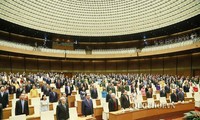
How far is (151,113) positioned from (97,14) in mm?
23179

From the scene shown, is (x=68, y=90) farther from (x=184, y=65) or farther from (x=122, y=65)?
(x=122, y=65)

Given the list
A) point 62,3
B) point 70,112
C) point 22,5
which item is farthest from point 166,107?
point 62,3

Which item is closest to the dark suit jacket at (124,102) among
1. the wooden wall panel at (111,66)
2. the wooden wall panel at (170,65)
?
the wooden wall panel at (170,65)

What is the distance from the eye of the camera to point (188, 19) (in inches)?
860

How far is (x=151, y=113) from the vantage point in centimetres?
926

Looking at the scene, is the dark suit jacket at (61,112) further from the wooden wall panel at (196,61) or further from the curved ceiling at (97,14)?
the wooden wall panel at (196,61)

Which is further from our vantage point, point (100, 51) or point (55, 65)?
point (100, 51)

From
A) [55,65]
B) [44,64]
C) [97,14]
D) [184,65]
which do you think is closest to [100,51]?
[97,14]

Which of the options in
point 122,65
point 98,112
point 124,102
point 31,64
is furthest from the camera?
point 122,65

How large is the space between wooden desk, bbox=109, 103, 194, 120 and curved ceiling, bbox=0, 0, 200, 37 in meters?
12.8

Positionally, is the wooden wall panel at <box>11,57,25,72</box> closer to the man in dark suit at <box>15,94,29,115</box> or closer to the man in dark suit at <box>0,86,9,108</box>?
the man in dark suit at <box>0,86,9,108</box>

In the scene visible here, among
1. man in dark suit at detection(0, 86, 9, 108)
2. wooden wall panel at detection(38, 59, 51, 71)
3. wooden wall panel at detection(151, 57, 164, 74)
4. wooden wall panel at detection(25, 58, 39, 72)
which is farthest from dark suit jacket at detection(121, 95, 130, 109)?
wooden wall panel at detection(38, 59, 51, 71)

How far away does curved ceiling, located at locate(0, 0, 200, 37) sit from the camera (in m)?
22.8

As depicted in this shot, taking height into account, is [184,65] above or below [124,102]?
above
